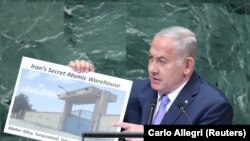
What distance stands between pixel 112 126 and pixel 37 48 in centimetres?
181

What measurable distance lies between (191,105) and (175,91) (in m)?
0.14

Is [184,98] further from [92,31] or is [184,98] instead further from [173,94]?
[92,31]

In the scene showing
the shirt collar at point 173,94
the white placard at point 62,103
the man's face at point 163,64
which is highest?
the man's face at point 163,64

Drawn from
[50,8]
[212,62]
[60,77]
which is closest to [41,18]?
[50,8]

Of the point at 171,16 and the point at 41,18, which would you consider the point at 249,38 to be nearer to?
the point at 171,16

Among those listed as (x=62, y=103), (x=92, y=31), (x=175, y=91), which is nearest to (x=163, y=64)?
(x=175, y=91)

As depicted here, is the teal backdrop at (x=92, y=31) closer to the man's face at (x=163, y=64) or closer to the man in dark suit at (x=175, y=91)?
the man in dark suit at (x=175, y=91)

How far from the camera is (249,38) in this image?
4.46m

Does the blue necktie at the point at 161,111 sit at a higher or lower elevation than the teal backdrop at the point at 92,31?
lower

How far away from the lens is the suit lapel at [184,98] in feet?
9.14
